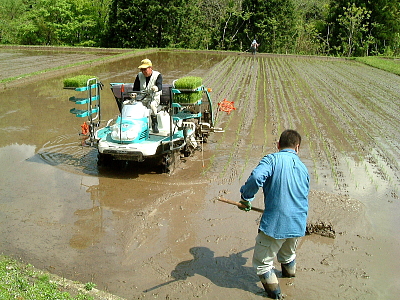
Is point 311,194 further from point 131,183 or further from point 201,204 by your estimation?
point 131,183

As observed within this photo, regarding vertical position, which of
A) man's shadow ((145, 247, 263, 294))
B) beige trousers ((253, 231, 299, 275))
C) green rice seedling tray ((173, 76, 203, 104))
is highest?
green rice seedling tray ((173, 76, 203, 104))

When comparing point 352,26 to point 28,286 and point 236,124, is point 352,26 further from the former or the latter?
point 28,286

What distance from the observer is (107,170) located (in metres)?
8.20

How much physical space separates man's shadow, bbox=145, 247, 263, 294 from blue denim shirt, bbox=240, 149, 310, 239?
808 millimetres

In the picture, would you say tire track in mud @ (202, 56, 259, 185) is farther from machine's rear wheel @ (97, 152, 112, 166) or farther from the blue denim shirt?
the blue denim shirt

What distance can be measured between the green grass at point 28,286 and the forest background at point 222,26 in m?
37.8

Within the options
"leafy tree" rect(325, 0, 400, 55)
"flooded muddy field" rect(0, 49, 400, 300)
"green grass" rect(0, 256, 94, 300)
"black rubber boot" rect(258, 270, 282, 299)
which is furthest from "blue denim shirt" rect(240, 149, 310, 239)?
"leafy tree" rect(325, 0, 400, 55)

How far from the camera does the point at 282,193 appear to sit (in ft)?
13.7

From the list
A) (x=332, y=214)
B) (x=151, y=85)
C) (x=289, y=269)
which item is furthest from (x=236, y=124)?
(x=289, y=269)

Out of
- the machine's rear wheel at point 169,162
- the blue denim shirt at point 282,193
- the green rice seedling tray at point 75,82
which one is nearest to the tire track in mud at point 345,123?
the machine's rear wheel at point 169,162

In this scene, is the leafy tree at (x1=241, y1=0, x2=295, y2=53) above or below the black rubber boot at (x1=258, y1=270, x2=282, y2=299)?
above

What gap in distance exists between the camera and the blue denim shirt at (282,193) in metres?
4.16

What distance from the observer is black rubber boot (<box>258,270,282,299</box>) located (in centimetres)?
434

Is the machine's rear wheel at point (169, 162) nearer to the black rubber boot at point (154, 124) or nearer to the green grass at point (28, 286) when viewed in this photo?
the black rubber boot at point (154, 124)
